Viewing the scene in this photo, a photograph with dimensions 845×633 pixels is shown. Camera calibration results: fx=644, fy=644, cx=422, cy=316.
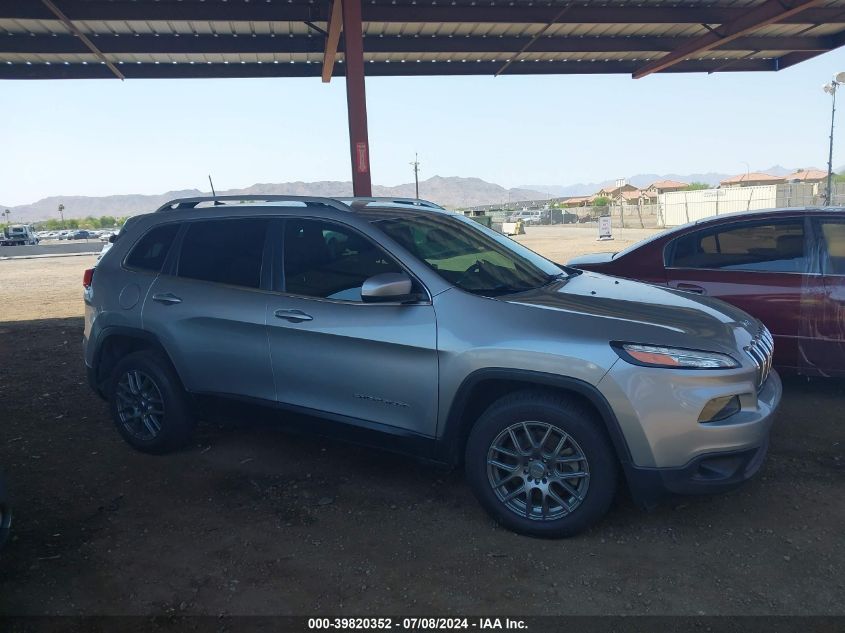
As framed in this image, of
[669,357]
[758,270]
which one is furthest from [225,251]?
[758,270]

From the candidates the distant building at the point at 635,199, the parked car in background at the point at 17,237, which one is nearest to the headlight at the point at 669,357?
the distant building at the point at 635,199

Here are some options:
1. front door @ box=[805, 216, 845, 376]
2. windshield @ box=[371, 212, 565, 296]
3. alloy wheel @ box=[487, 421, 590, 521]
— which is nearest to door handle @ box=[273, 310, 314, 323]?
windshield @ box=[371, 212, 565, 296]

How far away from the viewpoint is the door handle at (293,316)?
3.84 m

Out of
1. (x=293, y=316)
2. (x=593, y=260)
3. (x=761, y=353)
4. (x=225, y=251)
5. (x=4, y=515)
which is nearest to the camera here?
(x=4, y=515)

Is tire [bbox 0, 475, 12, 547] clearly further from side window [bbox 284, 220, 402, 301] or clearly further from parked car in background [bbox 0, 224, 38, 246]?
parked car in background [bbox 0, 224, 38, 246]

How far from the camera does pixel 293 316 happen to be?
3.88 meters

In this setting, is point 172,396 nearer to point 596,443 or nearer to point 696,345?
point 596,443

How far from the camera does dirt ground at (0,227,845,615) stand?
288 centimetres

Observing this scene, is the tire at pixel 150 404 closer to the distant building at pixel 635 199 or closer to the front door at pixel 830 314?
the front door at pixel 830 314

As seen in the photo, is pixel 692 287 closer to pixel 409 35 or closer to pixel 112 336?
pixel 112 336

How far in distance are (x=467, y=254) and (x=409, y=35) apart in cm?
1112

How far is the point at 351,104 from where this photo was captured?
11.6 m

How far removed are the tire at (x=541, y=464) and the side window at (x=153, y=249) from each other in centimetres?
263

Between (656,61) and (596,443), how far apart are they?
1512 centimetres
